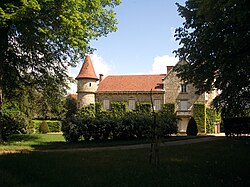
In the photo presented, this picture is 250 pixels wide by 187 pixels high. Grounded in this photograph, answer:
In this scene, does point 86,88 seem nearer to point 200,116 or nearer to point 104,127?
point 200,116

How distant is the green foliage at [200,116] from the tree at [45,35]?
26.4 m

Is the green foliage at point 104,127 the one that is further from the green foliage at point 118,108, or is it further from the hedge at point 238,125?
the green foliage at point 118,108

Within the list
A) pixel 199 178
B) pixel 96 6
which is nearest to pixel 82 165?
pixel 199 178

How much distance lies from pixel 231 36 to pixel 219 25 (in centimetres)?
69

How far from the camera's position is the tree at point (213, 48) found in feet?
37.8

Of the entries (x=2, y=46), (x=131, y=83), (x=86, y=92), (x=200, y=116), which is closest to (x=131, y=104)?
(x=131, y=83)

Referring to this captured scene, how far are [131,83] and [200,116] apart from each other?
41.7ft

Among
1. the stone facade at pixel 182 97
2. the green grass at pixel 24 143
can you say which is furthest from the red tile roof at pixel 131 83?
the green grass at pixel 24 143

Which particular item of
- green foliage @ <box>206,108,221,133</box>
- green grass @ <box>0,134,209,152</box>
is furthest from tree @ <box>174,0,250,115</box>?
green foliage @ <box>206,108,221,133</box>

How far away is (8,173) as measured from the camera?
775 centimetres

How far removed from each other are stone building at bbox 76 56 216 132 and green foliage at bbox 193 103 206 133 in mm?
831

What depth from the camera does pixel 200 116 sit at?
42.5m

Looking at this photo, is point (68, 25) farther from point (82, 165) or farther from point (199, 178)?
point (199, 178)

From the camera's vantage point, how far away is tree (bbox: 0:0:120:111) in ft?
50.2
